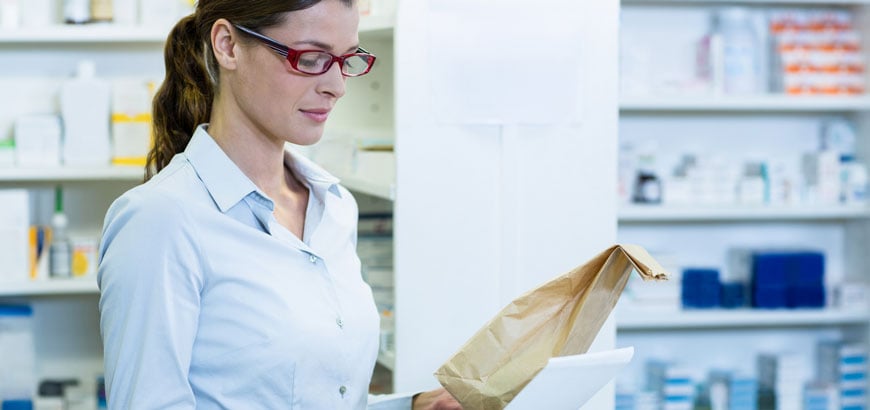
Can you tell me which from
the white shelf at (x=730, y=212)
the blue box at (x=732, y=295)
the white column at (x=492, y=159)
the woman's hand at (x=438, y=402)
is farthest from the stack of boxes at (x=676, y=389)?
the woman's hand at (x=438, y=402)

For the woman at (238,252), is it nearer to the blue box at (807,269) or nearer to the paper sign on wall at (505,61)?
the paper sign on wall at (505,61)

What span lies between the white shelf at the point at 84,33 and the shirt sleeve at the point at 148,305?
2.05 m

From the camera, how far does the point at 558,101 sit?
7.86 ft

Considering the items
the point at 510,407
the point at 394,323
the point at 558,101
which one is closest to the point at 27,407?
the point at 394,323

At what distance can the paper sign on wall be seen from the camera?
233cm

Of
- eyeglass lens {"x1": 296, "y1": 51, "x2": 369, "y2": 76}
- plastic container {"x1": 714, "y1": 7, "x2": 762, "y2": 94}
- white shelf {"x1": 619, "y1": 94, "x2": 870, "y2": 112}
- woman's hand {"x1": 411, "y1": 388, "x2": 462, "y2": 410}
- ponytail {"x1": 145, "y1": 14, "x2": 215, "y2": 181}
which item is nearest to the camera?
eyeglass lens {"x1": 296, "y1": 51, "x2": 369, "y2": 76}

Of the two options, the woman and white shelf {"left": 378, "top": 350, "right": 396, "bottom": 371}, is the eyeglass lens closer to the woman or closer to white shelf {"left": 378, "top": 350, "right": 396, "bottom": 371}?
the woman

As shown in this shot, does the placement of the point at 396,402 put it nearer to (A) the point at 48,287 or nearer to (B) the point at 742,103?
(A) the point at 48,287

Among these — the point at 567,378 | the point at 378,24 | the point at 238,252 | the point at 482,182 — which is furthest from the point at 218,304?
the point at 378,24

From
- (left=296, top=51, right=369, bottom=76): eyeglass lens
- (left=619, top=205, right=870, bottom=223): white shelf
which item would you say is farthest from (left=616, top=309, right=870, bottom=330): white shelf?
(left=296, top=51, right=369, bottom=76): eyeglass lens

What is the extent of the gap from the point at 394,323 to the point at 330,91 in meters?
1.10

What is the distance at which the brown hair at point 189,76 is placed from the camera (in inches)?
54.1

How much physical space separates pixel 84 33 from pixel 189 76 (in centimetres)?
187

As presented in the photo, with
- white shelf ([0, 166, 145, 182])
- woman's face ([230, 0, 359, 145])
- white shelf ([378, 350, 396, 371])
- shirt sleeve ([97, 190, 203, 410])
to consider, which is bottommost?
white shelf ([378, 350, 396, 371])
